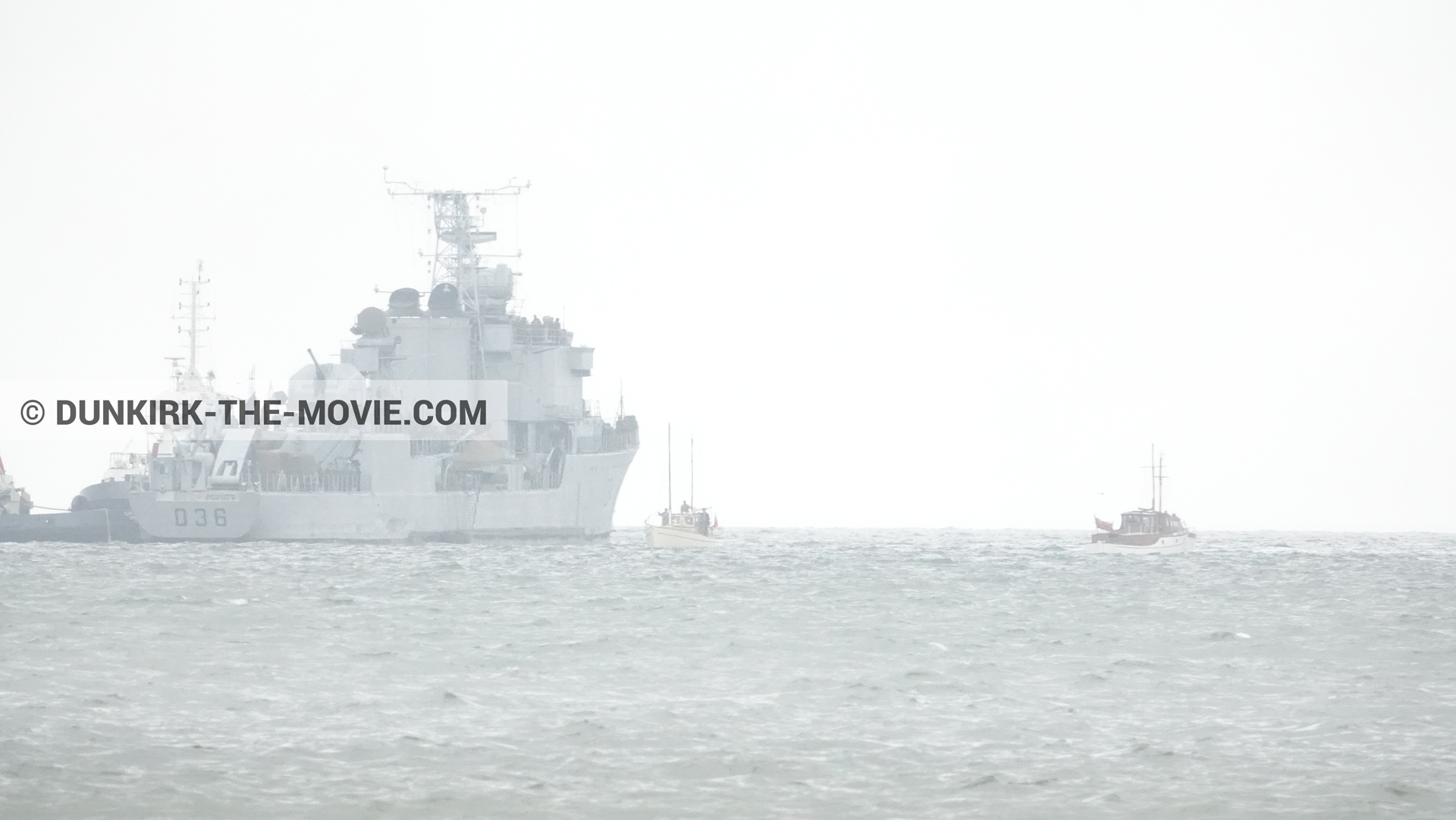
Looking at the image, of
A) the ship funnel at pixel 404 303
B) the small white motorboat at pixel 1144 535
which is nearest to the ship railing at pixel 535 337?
the ship funnel at pixel 404 303

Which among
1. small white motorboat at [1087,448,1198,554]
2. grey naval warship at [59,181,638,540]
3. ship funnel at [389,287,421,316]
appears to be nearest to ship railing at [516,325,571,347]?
grey naval warship at [59,181,638,540]

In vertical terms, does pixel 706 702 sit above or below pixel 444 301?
below

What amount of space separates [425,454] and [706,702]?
5664cm

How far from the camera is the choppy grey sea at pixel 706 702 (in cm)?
1795

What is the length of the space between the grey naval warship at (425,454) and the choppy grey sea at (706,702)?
23925mm

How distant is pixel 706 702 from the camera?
24.7 m

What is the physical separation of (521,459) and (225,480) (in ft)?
52.4

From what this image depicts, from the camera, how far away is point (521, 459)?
275ft

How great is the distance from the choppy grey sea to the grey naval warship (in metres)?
23.9

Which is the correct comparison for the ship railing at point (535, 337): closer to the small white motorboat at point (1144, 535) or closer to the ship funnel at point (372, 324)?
the ship funnel at point (372, 324)

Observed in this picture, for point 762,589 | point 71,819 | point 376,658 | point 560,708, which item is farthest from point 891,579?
point 71,819

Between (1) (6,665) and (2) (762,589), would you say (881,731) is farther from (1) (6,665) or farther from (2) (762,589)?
(2) (762,589)

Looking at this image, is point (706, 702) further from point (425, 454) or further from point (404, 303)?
point (404, 303)

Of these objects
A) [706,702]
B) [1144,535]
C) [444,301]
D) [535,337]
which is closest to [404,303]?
[444,301]
